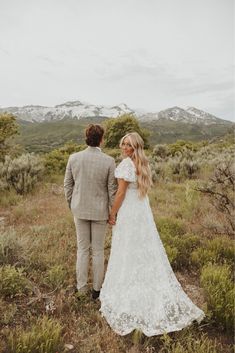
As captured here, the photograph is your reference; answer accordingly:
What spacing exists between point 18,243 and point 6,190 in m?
5.59

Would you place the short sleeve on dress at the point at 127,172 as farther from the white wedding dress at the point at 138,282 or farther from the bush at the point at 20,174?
the bush at the point at 20,174

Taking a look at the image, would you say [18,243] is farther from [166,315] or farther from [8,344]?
[166,315]

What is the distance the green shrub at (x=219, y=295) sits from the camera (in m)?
4.19

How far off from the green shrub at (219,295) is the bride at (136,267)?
264 mm

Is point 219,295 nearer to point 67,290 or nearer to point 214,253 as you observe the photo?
point 214,253

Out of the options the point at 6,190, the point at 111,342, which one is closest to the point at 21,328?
the point at 111,342

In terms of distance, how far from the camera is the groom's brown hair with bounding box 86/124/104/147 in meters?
4.38

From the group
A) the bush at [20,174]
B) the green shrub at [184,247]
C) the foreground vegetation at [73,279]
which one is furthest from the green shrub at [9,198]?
the green shrub at [184,247]

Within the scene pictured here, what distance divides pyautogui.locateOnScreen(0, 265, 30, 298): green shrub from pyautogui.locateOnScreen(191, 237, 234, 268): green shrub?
8.85 feet

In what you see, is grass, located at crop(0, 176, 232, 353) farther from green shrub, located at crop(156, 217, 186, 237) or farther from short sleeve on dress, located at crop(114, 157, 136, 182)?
short sleeve on dress, located at crop(114, 157, 136, 182)

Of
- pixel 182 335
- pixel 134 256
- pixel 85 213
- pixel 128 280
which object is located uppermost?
pixel 85 213

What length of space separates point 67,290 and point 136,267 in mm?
1054

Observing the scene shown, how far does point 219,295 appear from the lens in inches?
172

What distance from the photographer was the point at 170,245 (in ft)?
20.1
